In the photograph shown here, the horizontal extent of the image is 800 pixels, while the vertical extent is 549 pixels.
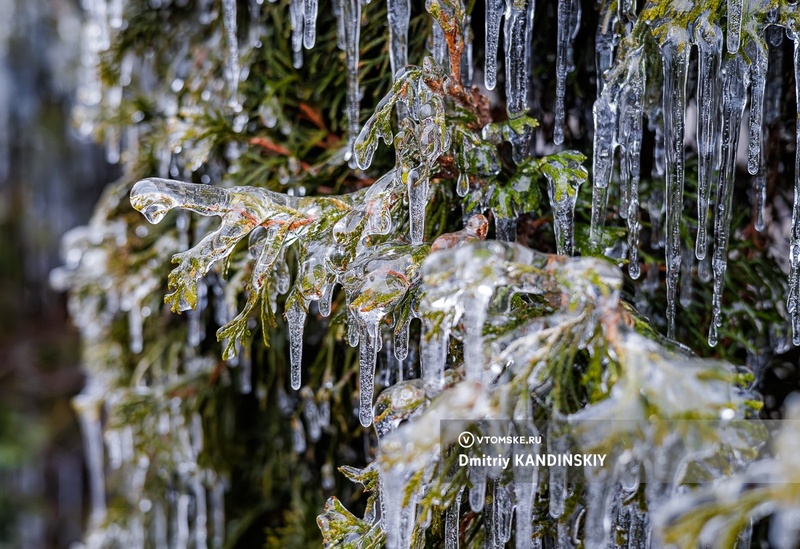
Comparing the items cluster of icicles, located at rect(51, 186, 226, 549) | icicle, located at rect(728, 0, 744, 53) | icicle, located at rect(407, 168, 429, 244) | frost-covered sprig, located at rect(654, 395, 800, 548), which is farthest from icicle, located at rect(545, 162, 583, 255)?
cluster of icicles, located at rect(51, 186, 226, 549)

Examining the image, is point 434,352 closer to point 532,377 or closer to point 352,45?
point 532,377

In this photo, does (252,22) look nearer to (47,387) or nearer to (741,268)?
(741,268)

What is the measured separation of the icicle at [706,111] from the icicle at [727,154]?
2 centimetres

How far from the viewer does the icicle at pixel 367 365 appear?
4.04 feet

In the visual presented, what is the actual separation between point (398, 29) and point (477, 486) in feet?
3.14

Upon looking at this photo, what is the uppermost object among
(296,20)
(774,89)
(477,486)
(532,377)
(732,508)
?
(296,20)

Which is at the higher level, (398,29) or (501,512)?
(398,29)

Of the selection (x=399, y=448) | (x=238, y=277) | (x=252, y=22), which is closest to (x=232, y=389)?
(x=238, y=277)

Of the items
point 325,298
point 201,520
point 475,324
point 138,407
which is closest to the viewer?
point 475,324

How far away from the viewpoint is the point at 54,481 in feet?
14.4

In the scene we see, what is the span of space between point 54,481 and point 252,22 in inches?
147

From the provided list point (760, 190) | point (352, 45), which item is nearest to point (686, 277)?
point (760, 190)

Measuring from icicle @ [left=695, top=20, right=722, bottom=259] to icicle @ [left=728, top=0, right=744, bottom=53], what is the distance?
22 millimetres

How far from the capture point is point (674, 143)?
1.33 meters
